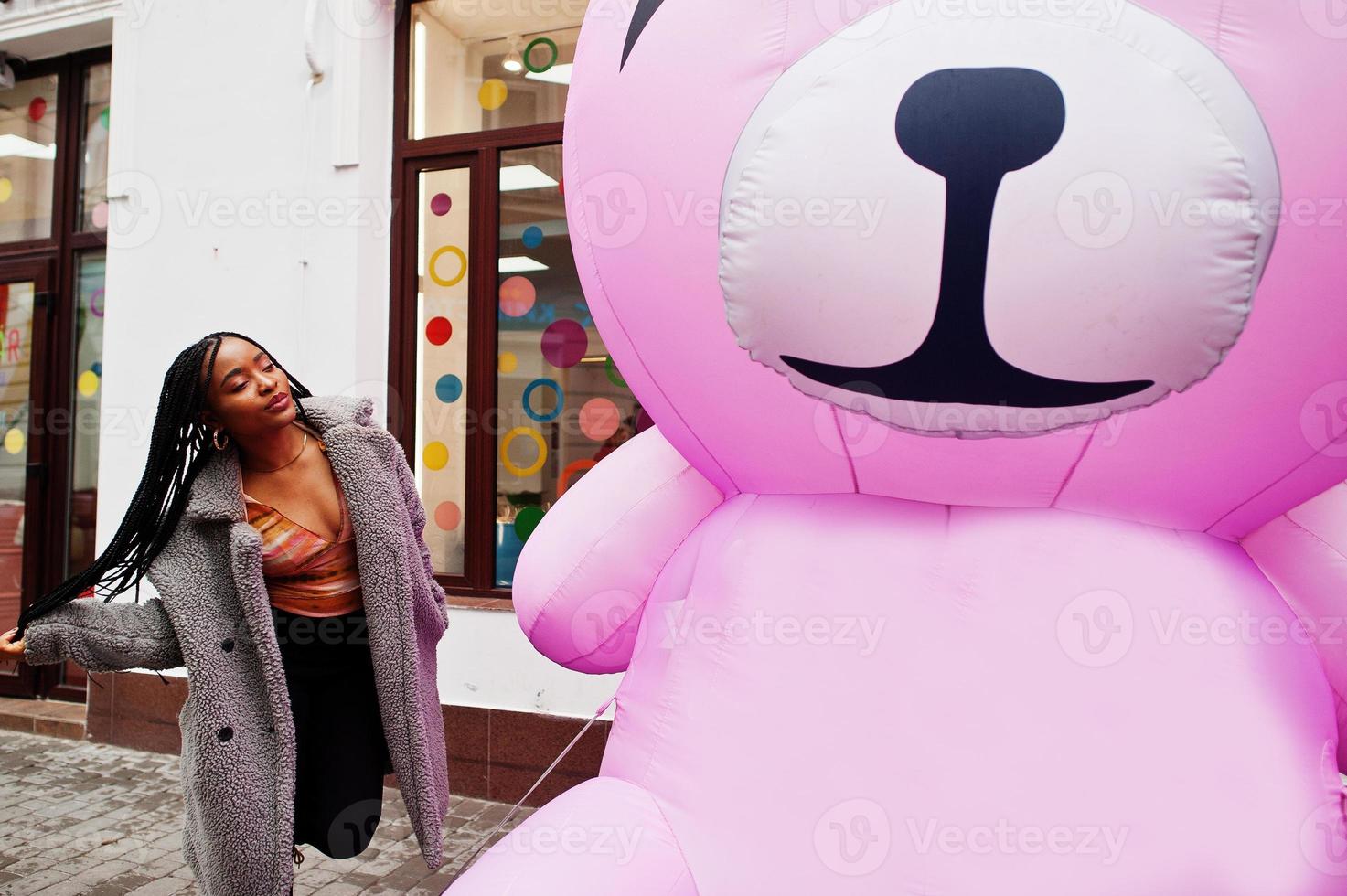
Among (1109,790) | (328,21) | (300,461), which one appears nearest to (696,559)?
(1109,790)

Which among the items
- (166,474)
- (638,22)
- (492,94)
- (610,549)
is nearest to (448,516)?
(492,94)

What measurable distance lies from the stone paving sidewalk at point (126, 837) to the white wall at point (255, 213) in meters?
0.69

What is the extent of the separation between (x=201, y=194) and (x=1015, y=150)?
4.65 m

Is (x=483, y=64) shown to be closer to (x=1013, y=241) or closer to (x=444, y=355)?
(x=444, y=355)

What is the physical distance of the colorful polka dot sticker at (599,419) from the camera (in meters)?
4.54

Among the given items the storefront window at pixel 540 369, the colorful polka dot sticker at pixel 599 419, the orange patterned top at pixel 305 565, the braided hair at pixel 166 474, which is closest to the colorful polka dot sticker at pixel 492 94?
the storefront window at pixel 540 369

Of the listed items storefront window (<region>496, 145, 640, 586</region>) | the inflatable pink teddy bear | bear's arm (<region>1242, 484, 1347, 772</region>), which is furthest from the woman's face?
storefront window (<region>496, 145, 640, 586</region>)

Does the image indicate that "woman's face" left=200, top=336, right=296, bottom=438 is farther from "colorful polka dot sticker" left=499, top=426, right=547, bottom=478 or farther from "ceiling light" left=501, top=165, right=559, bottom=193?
"ceiling light" left=501, top=165, right=559, bottom=193

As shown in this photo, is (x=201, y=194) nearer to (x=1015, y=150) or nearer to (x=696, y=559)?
(x=696, y=559)

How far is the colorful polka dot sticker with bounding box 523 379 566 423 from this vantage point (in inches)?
183

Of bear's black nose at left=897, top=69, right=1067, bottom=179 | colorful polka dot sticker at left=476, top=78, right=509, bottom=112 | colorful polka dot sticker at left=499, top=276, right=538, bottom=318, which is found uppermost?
colorful polka dot sticker at left=476, top=78, right=509, bottom=112

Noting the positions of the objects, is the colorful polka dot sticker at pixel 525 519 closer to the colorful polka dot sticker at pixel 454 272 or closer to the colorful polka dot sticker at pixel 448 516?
the colorful polka dot sticker at pixel 448 516

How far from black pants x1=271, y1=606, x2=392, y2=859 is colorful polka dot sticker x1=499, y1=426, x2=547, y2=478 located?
2.32 m

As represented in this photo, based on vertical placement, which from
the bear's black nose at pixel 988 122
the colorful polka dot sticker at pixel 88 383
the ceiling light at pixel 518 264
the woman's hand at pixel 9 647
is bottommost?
the woman's hand at pixel 9 647
